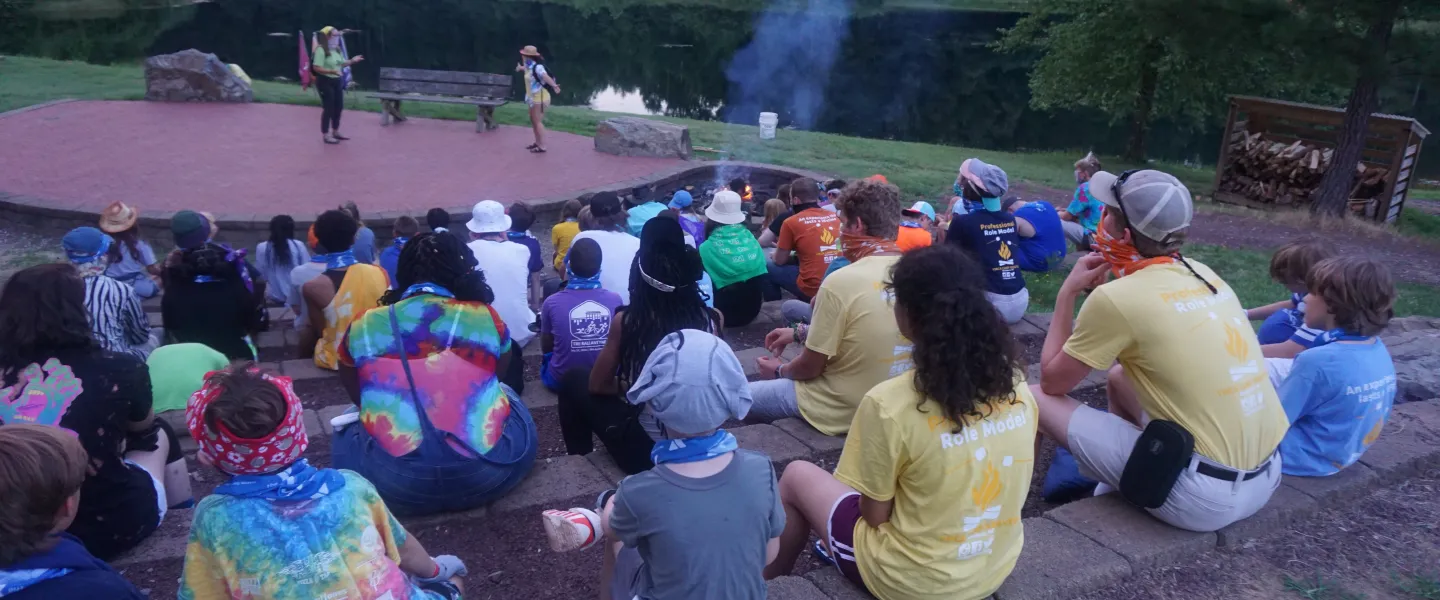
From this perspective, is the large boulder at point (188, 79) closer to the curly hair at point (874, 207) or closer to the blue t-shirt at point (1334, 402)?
the curly hair at point (874, 207)

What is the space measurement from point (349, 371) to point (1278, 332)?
151 inches

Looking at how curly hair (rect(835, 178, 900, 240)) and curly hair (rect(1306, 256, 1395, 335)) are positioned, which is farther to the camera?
curly hair (rect(835, 178, 900, 240))

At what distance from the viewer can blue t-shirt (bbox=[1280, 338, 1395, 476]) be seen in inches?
122

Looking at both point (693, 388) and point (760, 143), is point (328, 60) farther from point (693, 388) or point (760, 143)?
point (693, 388)

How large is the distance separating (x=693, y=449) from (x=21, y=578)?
131cm

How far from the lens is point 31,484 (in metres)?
1.73

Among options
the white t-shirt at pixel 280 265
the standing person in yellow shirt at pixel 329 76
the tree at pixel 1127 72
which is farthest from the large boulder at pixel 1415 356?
the standing person in yellow shirt at pixel 329 76

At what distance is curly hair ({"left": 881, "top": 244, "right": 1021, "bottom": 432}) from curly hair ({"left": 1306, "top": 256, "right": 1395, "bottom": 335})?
1517 mm

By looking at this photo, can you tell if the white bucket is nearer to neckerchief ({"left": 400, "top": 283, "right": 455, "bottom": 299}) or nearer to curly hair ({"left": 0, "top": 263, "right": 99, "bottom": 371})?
neckerchief ({"left": 400, "top": 283, "right": 455, "bottom": 299})

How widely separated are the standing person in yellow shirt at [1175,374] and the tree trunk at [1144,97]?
49.7 ft

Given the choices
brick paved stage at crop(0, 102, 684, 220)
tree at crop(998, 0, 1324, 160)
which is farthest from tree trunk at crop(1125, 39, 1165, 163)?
brick paved stage at crop(0, 102, 684, 220)

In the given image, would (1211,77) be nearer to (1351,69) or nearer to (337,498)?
(1351,69)

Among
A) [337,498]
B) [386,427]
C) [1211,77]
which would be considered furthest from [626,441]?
[1211,77]

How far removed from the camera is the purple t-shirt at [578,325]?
4.08 m
